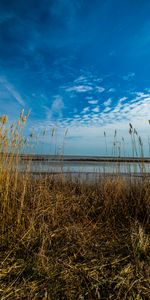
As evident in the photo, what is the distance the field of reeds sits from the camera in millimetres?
1301

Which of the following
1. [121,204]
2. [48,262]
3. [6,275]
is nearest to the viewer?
[6,275]

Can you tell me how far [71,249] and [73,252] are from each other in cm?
3

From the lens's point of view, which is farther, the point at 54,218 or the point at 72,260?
the point at 54,218

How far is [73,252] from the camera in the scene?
173cm

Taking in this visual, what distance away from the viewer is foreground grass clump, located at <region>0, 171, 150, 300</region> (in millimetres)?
1299

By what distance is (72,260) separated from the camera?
1.62 meters

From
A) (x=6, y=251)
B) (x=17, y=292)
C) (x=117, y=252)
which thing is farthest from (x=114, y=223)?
(x=17, y=292)

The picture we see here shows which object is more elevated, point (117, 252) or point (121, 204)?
point (121, 204)

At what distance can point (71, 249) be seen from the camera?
1.76m

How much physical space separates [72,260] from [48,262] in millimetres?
185

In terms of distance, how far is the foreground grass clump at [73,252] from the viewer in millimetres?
1299

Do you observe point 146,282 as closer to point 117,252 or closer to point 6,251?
point 117,252

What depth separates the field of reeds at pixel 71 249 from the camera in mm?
1301

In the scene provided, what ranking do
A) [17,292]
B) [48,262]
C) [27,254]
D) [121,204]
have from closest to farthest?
[17,292]
[48,262]
[27,254]
[121,204]
